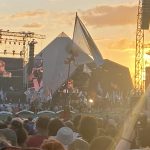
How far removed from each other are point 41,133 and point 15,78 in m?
59.5

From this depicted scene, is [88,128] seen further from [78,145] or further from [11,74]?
[11,74]

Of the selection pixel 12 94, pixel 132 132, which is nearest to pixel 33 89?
pixel 12 94

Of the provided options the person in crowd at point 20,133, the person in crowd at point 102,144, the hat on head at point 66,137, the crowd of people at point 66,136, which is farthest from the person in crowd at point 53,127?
the person in crowd at point 102,144

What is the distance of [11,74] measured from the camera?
66.5m

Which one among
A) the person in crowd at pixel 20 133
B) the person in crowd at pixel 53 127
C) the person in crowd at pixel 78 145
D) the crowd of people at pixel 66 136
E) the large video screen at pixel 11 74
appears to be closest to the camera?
the crowd of people at pixel 66 136

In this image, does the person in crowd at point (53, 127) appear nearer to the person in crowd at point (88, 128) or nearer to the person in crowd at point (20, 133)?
the person in crowd at point (88, 128)

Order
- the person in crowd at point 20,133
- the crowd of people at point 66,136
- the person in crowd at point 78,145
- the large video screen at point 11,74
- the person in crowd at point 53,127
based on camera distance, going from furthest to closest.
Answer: the large video screen at point 11,74
the person in crowd at point 53,127
the person in crowd at point 20,133
the person in crowd at point 78,145
the crowd of people at point 66,136

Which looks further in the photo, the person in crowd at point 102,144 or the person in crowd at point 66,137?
the person in crowd at point 66,137

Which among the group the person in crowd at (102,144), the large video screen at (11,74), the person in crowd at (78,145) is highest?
the large video screen at (11,74)

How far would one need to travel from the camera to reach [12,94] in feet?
204

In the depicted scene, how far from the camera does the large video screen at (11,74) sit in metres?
65.6

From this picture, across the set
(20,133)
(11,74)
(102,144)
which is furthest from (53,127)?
(11,74)

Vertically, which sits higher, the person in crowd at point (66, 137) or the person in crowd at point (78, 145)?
the person in crowd at point (66, 137)

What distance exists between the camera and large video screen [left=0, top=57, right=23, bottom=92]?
2582 inches
